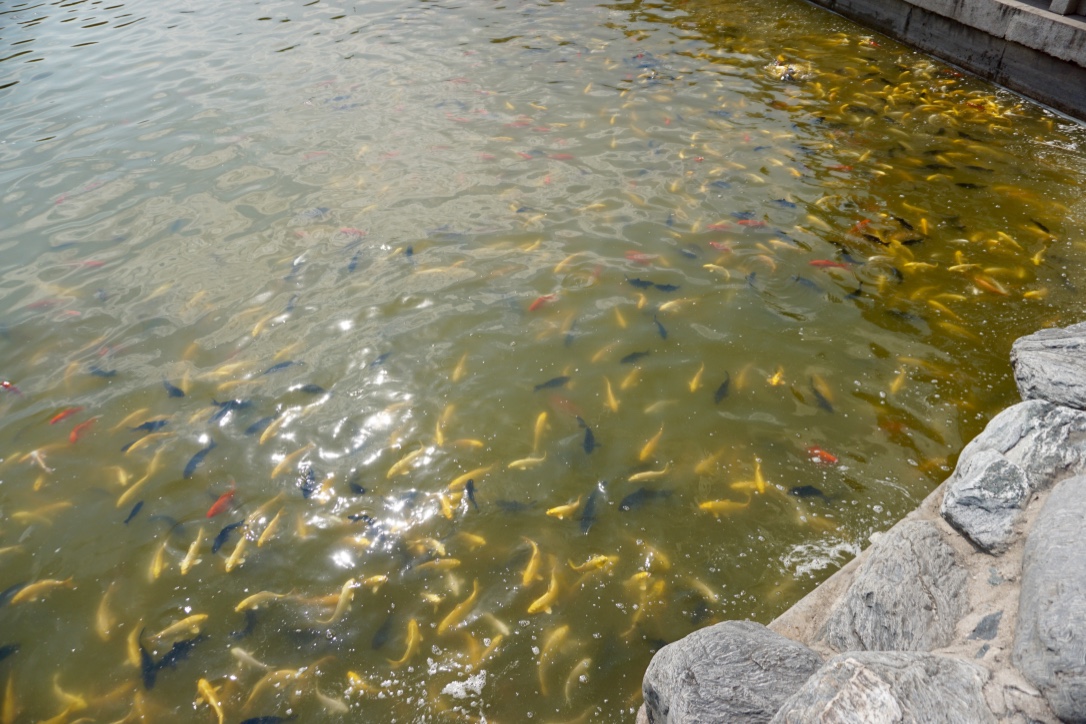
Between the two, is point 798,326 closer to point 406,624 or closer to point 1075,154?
point 406,624

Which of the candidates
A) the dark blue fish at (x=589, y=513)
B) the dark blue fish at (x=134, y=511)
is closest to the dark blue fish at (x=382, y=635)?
the dark blue fish at (x=589, y=513)

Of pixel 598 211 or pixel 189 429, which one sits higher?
pixel 598 211

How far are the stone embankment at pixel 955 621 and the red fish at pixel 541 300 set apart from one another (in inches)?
134

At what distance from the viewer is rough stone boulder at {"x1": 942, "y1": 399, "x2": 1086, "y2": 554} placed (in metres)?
3.48

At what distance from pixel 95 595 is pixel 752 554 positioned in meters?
4.16

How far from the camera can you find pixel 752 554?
421 cm

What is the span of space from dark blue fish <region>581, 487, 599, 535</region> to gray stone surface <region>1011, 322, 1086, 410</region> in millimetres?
2767

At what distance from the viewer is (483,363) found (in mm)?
5730

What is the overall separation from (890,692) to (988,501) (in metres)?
1.63

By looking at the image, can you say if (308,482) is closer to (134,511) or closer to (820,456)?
(134,511)

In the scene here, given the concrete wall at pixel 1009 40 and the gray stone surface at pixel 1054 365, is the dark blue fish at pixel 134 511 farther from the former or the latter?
the concrete wall at pixel 1009 40

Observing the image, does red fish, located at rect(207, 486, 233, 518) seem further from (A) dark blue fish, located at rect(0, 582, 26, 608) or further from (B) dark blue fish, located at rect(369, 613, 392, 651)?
(B) dark blue fish, located at rect(369, 613, 392, 651)

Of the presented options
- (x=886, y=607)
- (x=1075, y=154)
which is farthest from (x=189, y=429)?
(x=1075, y=154)

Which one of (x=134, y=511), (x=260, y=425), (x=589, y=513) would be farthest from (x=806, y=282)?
(x=134, y=511)
